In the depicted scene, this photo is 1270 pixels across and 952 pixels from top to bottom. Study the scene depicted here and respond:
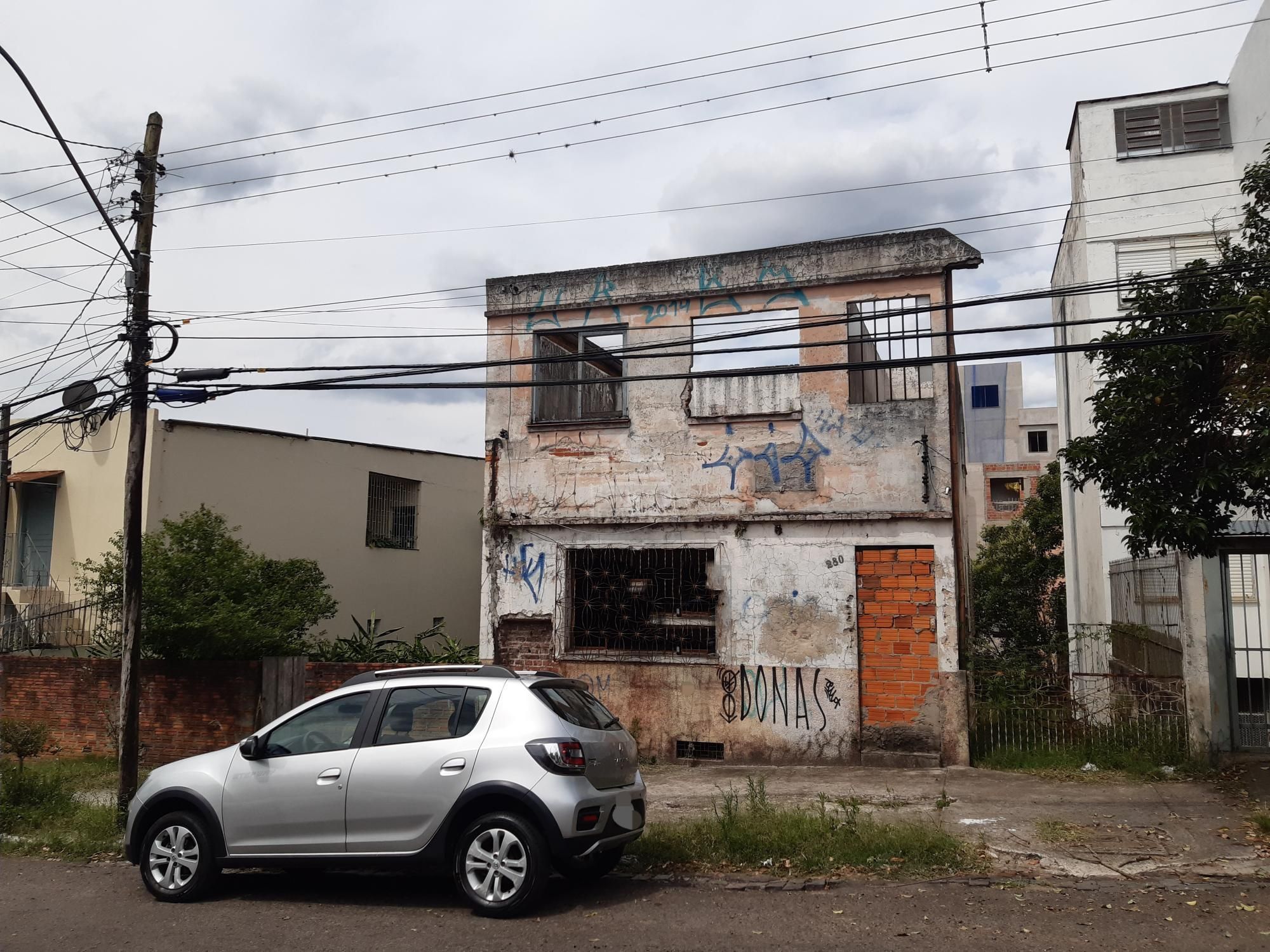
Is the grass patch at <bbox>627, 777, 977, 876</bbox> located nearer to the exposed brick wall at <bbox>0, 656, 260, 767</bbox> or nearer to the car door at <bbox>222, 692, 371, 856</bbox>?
the car door at <bbox>222, 692, 371, 856</bbox>

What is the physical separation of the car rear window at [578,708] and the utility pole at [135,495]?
5200mm

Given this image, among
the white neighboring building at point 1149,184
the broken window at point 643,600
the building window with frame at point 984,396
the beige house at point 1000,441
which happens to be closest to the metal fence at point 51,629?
the broken window at point 643,600

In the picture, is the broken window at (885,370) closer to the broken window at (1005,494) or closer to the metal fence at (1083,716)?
the metal fence at (1083,716)

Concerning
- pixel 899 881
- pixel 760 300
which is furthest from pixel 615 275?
pixel 899 881

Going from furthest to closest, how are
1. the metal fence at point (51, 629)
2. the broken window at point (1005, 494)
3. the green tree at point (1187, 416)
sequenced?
the broken window at point (1005, 494), the metal fence at point (51, 629), the green tree at point (1187, 416)

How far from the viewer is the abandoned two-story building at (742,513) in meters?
12.3

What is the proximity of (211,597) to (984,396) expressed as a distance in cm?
4070

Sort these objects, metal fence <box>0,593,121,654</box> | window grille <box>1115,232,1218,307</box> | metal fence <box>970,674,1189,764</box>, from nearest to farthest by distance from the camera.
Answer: metal fence <box>970,674,1189,764</box>
metal fence <box>0,593,121,654</box>
window grille <box>1115,232,1218,307</box>

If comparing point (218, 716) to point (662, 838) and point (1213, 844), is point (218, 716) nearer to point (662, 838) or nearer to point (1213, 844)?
point (662, 838)

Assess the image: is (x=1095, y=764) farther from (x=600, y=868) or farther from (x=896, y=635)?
(x=600, y=868)

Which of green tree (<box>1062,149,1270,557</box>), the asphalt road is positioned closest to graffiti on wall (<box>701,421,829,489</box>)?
green tree (<box>1062,149,1270,557</box>)

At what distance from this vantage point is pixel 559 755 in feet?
22.0

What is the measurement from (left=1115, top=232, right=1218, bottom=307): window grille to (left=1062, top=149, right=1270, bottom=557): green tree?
9.33m

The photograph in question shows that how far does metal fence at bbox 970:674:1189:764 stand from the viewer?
10945 mm
